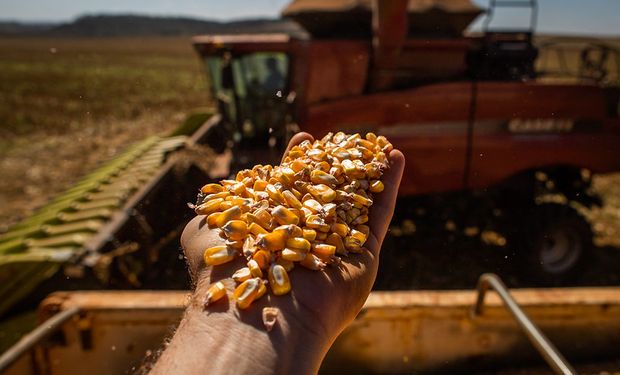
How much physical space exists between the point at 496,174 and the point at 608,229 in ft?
9.61

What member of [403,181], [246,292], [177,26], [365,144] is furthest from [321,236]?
[177,26]

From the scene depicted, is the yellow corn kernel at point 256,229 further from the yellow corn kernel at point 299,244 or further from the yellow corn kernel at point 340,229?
the yellow corn kernel at point 340,229

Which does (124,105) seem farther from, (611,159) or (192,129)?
(611,159)

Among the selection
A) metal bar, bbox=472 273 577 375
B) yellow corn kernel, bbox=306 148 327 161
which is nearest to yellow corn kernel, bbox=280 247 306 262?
yellow corn kernel, bbox=306 148 327 161

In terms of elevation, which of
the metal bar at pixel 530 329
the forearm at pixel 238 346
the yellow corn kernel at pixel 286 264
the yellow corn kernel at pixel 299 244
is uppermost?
the yellow corn kernel at pixel 299 244

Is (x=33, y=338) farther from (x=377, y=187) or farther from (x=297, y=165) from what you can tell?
(x=377, y=187)

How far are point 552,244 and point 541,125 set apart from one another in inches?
51.5

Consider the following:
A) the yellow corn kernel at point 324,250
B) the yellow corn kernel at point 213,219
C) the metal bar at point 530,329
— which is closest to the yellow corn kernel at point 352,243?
the yellow corn kernel at point 324,250

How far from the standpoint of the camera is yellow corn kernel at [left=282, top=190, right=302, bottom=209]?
1.59m

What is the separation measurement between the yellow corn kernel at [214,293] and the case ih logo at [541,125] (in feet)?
13.8

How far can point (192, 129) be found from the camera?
260 inches

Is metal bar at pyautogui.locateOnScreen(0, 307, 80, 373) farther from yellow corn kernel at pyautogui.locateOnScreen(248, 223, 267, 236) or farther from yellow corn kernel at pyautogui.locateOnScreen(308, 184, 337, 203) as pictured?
yellow corn kernel at pyautogui.locateOnScreen(308, 184, 337, 203)

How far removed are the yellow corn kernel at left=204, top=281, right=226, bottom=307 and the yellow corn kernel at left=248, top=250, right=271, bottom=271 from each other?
0.13m

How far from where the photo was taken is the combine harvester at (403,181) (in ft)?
9.35
